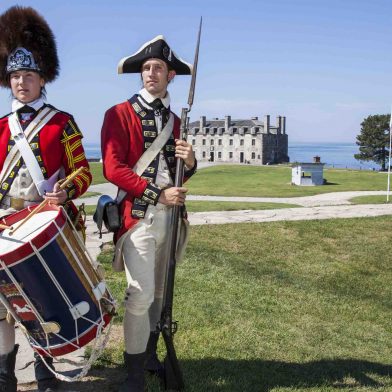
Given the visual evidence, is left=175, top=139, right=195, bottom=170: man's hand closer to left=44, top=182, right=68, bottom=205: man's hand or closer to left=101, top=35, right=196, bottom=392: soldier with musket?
left=101, top=35, right=196, bottom=392: soldier with musket

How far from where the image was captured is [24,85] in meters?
3.83

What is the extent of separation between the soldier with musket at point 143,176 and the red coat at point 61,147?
0.60 ft

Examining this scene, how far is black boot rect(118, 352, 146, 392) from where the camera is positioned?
3910 mm

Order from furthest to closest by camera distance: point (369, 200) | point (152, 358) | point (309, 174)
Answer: point (309, 174) → point (369, 200) → point (152, 358)

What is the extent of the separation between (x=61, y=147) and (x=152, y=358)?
6.04ft

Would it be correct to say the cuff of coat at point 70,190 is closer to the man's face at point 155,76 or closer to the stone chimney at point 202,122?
the man's face at point 155,76

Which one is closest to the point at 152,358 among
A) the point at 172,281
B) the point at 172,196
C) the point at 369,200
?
the point at 172,281

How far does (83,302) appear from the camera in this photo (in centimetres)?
341

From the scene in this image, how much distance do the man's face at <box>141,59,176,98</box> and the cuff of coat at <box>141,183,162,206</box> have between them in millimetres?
708

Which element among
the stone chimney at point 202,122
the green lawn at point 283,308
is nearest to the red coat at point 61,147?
the green lawn at point 283,308

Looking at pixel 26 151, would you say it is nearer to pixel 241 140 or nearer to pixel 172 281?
pixel 172 281

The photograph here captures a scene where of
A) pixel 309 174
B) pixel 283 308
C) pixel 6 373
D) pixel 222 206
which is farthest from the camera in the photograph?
pixel 309 174

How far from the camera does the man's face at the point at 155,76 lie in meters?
4.01

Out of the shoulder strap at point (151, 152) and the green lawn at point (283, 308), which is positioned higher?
the shoulder strap at point (151, 152)
